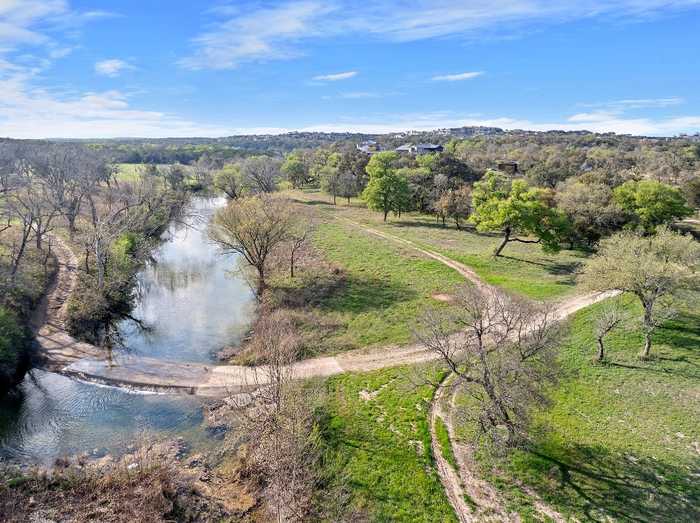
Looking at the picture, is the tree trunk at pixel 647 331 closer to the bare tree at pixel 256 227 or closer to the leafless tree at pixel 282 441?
the leafless tree at pixel 282 441

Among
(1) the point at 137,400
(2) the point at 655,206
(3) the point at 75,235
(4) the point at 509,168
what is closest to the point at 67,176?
(3) the point at 75,235

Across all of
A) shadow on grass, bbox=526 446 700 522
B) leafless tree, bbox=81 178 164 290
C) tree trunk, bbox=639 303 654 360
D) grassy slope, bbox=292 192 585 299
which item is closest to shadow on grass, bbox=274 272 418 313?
grassy slope, bbox=292 192 585 299

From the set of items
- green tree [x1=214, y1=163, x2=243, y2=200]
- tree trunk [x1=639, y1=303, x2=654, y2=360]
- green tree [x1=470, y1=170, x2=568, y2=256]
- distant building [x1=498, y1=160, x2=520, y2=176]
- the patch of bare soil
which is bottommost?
the patch of bare soil

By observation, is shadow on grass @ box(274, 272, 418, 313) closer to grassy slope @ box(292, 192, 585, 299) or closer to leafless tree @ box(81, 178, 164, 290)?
grassy slope @ box(292, 192, 585, 299)

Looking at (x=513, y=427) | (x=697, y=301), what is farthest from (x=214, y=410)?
(x=697, y=301)

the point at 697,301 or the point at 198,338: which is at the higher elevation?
the point at 697,301

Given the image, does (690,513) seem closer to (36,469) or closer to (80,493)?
(80,493)

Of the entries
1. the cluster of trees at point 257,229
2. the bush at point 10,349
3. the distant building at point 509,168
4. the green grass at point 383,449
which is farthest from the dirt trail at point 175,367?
the distant building at point 509,168
